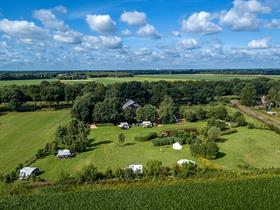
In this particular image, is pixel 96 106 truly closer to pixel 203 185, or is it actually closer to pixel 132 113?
pixel 132 113

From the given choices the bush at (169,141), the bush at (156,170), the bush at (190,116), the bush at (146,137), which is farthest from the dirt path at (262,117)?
the bush at (156,170)

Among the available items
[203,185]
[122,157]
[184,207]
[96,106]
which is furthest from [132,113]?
[184,207]

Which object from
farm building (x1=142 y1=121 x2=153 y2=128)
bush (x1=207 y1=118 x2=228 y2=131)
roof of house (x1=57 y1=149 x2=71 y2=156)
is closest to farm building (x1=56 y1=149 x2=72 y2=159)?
roof of house (x1=57 y1=149 x2=71 y2=156)

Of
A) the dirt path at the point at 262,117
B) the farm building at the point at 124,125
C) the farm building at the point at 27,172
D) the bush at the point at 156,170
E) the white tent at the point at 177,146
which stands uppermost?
the bush at the point at 156,170

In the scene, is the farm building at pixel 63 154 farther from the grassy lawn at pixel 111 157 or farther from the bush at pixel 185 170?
the bush at pixel 185 170

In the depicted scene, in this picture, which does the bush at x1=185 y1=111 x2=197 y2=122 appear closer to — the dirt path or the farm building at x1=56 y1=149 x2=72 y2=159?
the dirt path

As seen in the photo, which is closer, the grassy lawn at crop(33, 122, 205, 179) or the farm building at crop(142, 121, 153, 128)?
the grassy lawn at crop(33, 122, 205, 179)
